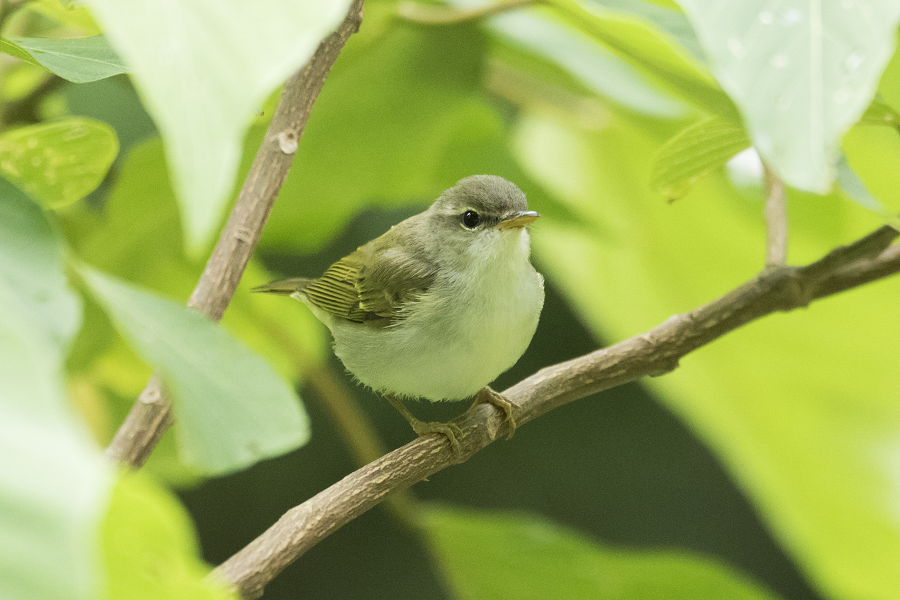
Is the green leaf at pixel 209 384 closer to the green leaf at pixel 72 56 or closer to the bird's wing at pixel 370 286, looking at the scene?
the green leaf at pixel 72 56

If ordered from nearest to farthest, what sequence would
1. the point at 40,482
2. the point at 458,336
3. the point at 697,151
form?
1. the point at 40,482
2. the point at 697,151
3. the point at 458,336

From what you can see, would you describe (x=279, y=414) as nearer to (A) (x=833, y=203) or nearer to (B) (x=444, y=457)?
(B) (x=444, y=457)

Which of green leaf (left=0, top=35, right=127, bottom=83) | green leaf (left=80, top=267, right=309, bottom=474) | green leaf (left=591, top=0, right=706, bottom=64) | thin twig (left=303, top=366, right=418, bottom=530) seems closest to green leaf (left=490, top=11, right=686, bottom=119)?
green leaf (left=591, top=0, right=706, bottom=64)

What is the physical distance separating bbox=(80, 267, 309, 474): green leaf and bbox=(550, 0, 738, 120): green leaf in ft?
1.57

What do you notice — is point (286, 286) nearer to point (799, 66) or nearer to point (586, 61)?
point (586, 61)

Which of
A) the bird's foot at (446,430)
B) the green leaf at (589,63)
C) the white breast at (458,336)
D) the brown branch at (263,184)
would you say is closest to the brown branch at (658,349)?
the bird's foot at (446,430)

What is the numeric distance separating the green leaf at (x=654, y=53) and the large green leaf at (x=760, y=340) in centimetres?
34

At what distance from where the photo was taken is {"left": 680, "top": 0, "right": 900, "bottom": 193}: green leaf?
384 millimetres

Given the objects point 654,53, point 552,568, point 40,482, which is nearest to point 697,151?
point 654,53

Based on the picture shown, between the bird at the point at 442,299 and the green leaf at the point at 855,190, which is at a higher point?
the green leaf at the point at 855,190

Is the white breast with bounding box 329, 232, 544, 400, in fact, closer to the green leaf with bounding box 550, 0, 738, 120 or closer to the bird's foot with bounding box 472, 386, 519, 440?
the bird's foot with bounding box 472, 386, 519, 440

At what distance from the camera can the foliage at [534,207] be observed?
16.2 inches

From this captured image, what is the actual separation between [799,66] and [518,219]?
31.5 inches

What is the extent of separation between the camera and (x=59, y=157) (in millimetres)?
709
